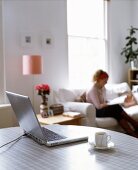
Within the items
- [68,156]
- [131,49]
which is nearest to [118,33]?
[131,49]

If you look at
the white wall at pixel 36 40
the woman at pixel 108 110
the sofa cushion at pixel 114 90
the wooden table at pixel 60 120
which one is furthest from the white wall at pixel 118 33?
the wooden table at pixel 60 120

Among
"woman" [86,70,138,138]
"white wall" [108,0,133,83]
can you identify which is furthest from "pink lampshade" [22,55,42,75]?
"white wall" [108,0,133,83]

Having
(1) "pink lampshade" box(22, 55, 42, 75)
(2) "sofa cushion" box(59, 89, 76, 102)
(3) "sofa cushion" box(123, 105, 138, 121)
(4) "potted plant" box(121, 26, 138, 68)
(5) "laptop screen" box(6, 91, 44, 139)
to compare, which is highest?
(4) "potted plant" box(121, 26, 138, 68)

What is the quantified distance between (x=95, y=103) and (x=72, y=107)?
0.35 m

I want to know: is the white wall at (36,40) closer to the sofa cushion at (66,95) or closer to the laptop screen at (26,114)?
the sofa cushion at (66,95)

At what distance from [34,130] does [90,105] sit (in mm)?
2175

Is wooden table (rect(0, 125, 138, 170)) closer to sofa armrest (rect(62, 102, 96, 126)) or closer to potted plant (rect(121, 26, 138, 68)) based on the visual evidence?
sofa armrest (rect(62, 102, 96, 126))

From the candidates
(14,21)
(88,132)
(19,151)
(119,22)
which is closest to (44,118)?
(14,21)

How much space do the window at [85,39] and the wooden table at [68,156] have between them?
3125 mm

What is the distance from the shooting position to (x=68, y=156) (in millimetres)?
1251

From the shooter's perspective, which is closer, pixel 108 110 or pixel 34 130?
pixel 34 130

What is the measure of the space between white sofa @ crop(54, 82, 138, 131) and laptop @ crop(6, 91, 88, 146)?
1.91m

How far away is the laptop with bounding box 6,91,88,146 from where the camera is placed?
1.35 metres

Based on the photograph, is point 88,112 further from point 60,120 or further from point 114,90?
point 114,90
